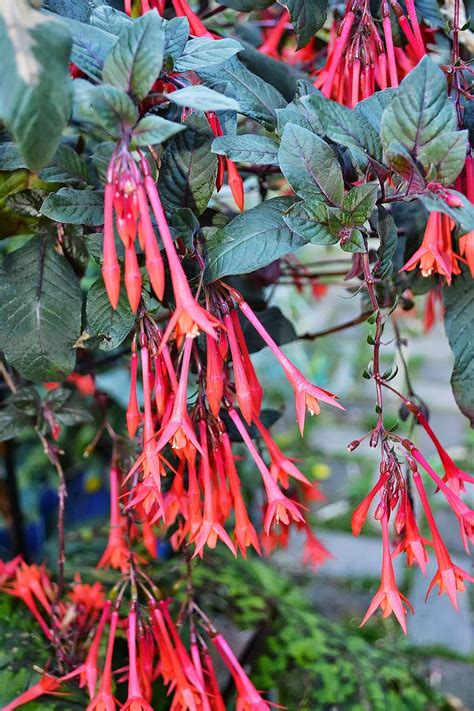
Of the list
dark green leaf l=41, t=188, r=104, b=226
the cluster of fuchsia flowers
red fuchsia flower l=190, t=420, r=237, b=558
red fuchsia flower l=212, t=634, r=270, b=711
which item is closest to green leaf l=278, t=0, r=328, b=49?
the cluster of fuchsia flowers

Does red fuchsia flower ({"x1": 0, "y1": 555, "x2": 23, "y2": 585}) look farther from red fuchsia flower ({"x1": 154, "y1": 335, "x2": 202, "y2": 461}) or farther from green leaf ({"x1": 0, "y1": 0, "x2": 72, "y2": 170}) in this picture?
green leaf ({"x1": 0, "y1": 0, "x2": 72, "y2": 170})

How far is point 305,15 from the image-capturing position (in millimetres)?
578

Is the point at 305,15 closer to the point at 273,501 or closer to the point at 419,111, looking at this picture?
the point at 419,111

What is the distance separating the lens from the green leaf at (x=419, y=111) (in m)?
0.44

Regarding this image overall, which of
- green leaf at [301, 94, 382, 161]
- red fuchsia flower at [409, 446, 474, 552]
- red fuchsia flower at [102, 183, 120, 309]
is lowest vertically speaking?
red fuchsia flower at [409, 446, 474, 552]

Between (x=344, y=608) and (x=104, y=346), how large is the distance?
51.3 inches

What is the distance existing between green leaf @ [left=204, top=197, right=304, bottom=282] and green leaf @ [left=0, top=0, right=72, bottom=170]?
15 centimetres

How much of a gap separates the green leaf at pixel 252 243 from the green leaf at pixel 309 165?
32 mm

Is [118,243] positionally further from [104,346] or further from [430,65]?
[430,65]

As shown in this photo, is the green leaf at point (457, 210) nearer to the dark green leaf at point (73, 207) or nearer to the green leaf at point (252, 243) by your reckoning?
the green leaf at point (252, 243)

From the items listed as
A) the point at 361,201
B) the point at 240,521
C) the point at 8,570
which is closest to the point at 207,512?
the point at 240,521

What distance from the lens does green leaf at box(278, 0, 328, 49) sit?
0.57 meters

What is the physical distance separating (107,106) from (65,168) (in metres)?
0.15

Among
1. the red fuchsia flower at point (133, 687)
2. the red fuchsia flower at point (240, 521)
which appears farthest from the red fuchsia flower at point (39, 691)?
the red fuchsia flower at point (240, 521)
